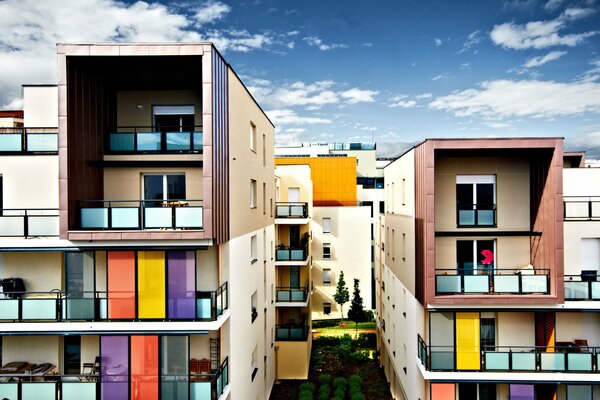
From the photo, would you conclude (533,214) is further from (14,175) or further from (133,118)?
Result: (14,175)

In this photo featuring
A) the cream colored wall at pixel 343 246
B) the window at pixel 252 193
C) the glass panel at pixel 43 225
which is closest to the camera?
the glass panel at pixel 43 225

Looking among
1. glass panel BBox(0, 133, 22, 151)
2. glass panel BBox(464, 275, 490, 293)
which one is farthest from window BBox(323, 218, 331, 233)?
glass panel BBox(0, 133, 22, 151)

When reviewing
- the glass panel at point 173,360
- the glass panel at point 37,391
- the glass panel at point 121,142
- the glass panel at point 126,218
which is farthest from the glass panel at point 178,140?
the glass panel at point 37,391

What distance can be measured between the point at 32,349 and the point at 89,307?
10.6 ft

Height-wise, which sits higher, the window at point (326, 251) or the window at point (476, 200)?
the window at point (476, 200)

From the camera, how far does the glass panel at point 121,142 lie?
12945mm

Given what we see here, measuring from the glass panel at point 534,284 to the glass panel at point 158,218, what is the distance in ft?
40.2

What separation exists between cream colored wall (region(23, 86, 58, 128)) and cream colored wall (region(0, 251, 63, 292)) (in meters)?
4.47

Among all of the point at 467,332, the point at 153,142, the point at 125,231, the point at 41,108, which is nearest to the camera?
the point at 125,231

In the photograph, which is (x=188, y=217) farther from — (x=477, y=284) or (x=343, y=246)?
(x=343, y=246)

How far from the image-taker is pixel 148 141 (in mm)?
12766

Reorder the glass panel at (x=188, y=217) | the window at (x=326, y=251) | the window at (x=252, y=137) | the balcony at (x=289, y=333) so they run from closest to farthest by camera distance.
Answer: the glass panel at (x=188, y=217) → the window at (x=252, y=137) → the balcony at (x=289, y=333) → the window at (x=326, y=251)

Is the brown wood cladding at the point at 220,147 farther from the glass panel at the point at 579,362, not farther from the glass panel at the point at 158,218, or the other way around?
the glass panel at the point at 579,362

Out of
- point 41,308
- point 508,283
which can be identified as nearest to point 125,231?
point 41,308
